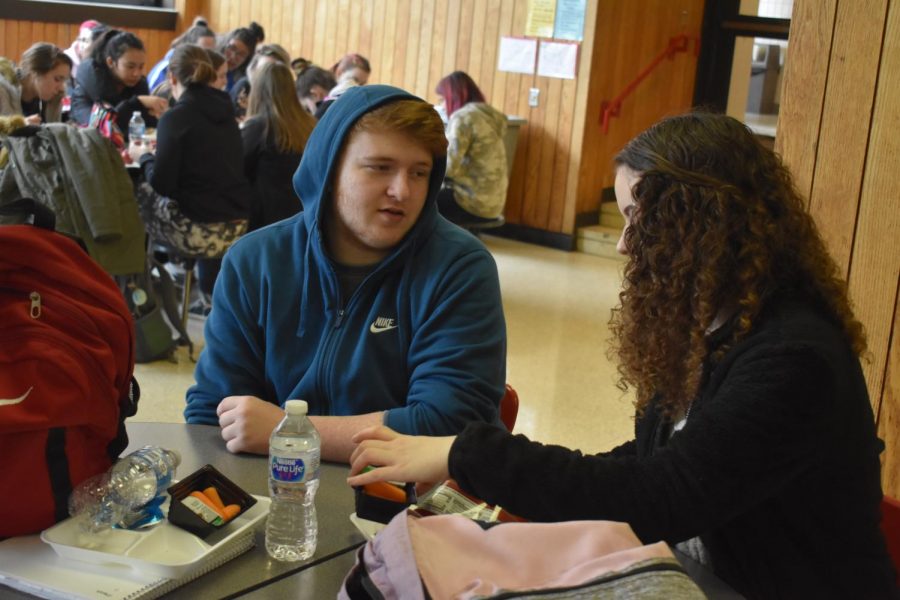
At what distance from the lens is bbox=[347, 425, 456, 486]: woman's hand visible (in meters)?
1.41

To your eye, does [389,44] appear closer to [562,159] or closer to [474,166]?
[562,159]

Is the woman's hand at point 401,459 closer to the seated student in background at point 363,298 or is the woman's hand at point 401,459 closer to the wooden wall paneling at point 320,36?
the seated student in background at point 363,298

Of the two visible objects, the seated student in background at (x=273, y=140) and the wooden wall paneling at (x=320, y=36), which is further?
the wooden wall paneling at (x=320, y=36)

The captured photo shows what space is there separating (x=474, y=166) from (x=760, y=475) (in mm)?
5039

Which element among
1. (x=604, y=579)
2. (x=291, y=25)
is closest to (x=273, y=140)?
(x=604, y=579)

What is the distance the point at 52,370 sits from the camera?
1.34 m

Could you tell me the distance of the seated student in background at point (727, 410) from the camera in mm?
1357

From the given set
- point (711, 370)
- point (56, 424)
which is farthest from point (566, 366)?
point (56, 424)

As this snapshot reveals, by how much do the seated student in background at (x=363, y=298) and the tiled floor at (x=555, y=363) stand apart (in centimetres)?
96

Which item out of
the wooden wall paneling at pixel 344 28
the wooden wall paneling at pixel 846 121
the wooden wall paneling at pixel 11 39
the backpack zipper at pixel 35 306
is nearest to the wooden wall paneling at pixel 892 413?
the wooden wall paneling at pixel 846 121

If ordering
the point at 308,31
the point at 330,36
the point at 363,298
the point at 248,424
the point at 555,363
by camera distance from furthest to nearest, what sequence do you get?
the point at 308,31 → the point at 330,36 → the point at 555,363 → the point at 363,298 → the point at 248,424

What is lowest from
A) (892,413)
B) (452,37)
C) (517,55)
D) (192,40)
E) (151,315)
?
(151,315)

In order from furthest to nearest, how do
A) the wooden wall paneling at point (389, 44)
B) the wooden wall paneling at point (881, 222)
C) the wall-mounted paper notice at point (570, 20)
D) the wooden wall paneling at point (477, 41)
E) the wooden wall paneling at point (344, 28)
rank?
the wooden wall paneling at point (344, 28), the wooden wall paneling at point (389, 44), the wooden wall paneling at point (477, 41), the wall-mounted paper notice at point (570, 20), the wooden wall paneling at point (881, 222)

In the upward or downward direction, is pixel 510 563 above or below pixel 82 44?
below
